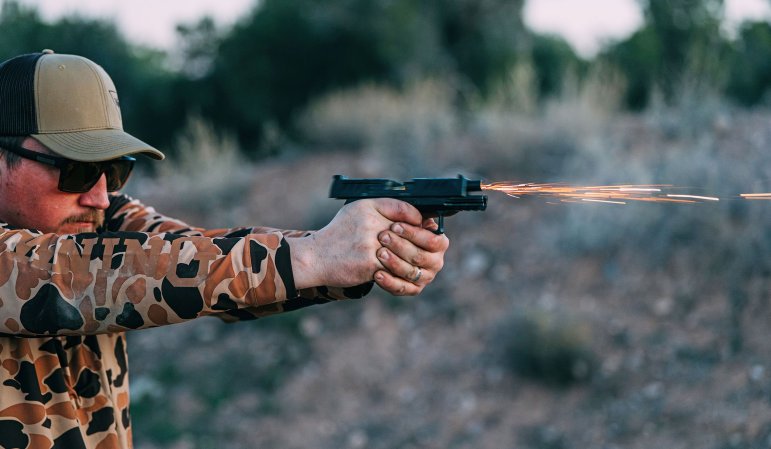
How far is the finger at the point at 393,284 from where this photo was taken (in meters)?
2.12

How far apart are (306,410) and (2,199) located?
476 cm

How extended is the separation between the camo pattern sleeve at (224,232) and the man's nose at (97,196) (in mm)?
235

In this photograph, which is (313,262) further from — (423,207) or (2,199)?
(2,199)

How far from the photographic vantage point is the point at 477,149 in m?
9.42

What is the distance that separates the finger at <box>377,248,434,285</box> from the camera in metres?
2.10

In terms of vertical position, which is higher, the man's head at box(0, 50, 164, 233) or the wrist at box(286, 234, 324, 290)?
the man's head at box(0, 50, 164, 233)

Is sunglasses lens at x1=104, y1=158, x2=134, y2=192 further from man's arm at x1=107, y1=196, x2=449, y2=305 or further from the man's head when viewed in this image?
man's arm at x1=107, y1=196, x2=449, y2=305

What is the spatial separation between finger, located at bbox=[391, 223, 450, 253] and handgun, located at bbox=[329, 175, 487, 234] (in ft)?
0.11

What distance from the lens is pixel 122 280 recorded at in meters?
1.99

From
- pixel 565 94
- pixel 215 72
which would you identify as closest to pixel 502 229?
pixel 565 94

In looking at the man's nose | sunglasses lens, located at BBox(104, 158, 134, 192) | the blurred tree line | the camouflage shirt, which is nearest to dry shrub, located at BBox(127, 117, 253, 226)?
the blurred tree line

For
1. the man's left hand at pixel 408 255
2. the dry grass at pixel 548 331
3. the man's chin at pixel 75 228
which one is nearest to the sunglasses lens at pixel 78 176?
the man's chin at pixel 75 228

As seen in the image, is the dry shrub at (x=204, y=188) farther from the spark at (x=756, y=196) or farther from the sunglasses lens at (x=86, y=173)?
the sunglasses lens at (x=86, y=173)

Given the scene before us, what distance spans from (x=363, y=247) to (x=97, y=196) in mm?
881
